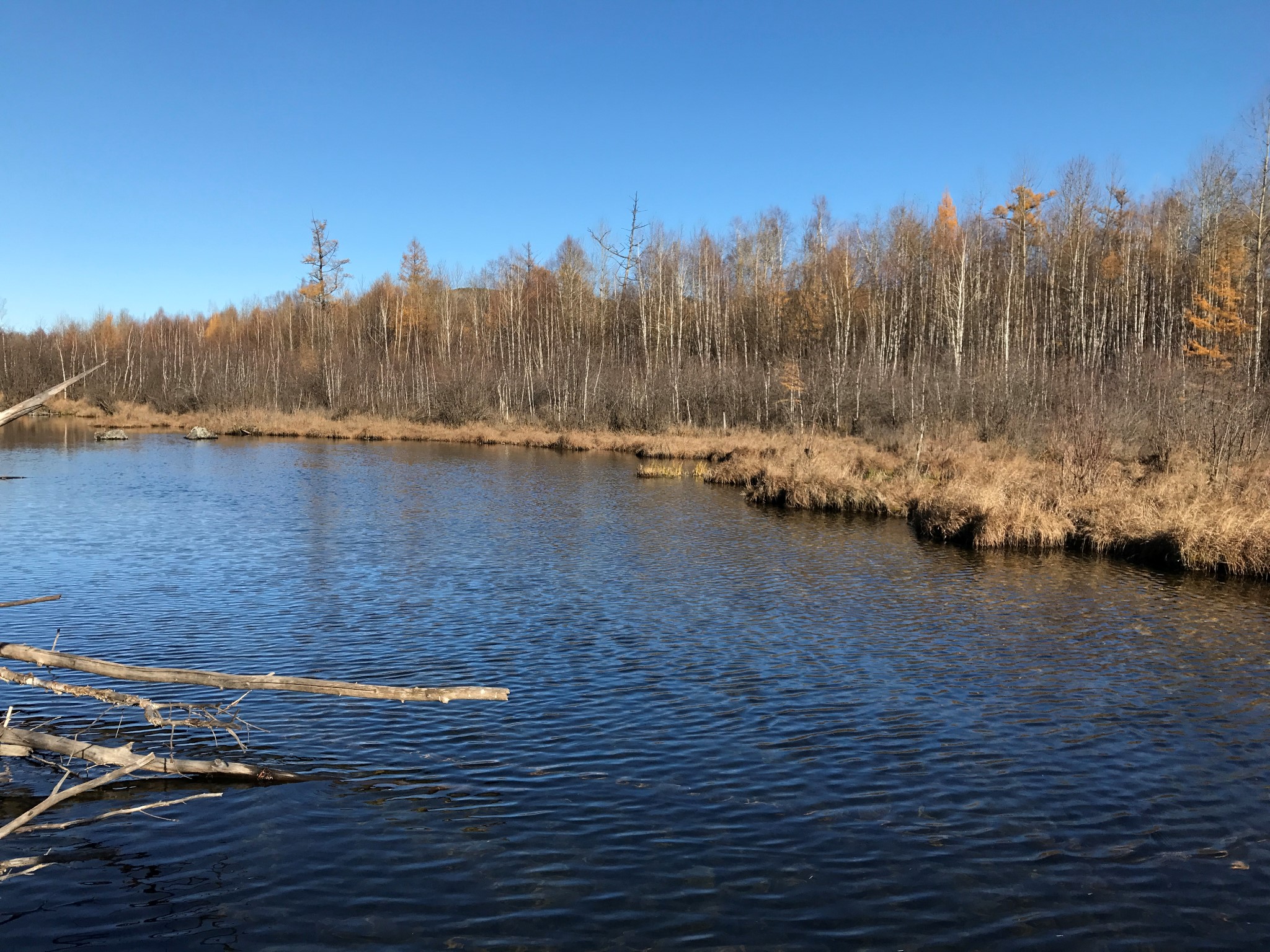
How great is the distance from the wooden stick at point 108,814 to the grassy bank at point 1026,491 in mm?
17450

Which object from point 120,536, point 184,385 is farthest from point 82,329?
point 120,536

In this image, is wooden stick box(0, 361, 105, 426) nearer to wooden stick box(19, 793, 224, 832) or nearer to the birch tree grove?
wooden stick box(19, 793, 224, 832)

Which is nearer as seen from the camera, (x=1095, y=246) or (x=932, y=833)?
(x=932, y=833)

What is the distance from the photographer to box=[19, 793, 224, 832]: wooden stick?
5348 millimetres

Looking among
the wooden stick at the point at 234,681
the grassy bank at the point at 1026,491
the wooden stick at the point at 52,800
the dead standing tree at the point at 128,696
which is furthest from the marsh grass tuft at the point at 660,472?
the wooden stick at the point at 52,800

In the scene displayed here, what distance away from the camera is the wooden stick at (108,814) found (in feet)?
17.5

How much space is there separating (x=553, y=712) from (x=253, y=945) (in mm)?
4366

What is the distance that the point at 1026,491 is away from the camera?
22.1 metres

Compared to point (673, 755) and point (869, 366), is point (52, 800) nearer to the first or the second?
point (673, 755)

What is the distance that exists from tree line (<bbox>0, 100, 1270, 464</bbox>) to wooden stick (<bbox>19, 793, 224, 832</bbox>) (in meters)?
23.0

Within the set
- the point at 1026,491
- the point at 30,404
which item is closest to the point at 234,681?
the point at 30,404

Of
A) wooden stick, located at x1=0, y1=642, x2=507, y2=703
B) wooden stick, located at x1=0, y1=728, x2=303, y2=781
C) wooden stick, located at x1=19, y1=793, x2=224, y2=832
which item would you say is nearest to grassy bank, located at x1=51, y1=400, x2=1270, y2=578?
wooden stick, located at x1=0, y1=642, x2=507, y2=703

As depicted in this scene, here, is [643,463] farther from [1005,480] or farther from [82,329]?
[82,329]

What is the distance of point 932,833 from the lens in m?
7.05
